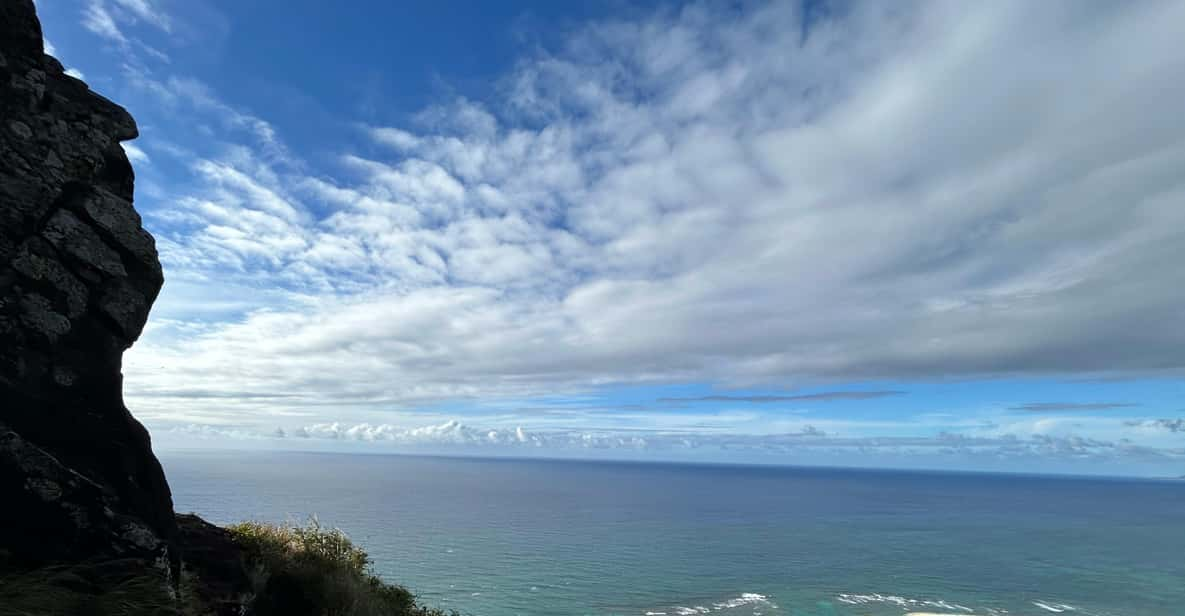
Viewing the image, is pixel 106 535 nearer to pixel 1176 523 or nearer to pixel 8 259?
pixel 8 259

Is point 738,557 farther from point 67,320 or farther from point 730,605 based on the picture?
point 67,320

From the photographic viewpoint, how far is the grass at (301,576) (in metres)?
15.6

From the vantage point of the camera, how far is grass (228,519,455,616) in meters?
15.6

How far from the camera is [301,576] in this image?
1636cm

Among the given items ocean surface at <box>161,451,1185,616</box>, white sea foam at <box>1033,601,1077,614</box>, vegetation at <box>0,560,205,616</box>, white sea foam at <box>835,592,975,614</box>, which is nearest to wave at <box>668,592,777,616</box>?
ocean surface at <box>161,451,1185,616</box>

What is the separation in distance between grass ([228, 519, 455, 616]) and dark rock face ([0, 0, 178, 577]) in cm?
412

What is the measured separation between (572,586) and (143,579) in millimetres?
58101

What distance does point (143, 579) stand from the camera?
9.74 m

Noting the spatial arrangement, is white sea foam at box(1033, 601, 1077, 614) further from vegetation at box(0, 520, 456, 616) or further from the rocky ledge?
the rocky ledge

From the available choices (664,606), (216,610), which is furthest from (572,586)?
(216,610)

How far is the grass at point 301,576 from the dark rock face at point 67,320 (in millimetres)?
4117

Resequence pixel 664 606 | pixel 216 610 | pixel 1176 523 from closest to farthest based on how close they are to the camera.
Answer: pixel 216 610 → pixel 664 606 → pixel 1176 523

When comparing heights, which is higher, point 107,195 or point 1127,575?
point 107,195

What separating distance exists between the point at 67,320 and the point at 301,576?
9.07 m
